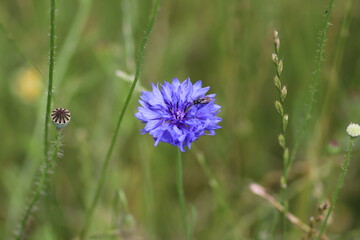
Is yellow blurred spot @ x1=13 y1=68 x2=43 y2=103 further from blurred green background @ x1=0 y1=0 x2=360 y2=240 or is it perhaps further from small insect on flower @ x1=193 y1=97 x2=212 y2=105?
small insect on flower @ x1=193 y1=97 x2=212 y2=105

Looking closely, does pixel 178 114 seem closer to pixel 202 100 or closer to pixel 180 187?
pixel 202 100

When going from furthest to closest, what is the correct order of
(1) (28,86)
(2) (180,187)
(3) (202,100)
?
(1) (28,86) → (2) (180,187) → (3) (202,100)

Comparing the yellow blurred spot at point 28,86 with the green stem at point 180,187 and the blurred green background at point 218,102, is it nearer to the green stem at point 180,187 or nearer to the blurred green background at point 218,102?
the blurred green background at point 218,102

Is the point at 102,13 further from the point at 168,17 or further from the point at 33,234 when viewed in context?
the point at 33,234

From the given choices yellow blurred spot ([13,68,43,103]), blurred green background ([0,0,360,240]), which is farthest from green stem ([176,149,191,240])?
yellow blurred spot ([13,68,43,103])

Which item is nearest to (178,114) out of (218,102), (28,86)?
(218,102)

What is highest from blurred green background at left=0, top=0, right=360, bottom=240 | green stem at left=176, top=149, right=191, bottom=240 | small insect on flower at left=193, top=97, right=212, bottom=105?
blurred green background at left=0, top=0, right=360, bottom=240

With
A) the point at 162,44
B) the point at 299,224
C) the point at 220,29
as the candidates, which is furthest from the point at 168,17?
the point at 299,224
